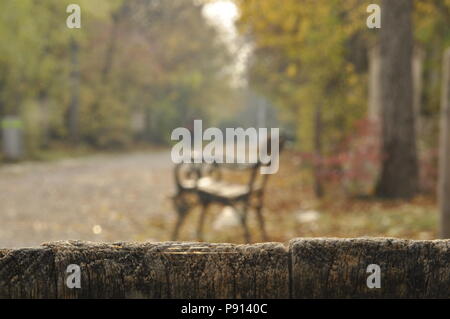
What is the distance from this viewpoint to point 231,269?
1578 millimetres

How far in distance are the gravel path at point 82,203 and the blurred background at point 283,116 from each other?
0.04 m

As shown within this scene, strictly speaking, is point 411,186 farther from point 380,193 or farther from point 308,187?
point 308,187

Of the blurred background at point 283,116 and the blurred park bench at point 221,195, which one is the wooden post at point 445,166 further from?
the blurred park bench at point 221,195

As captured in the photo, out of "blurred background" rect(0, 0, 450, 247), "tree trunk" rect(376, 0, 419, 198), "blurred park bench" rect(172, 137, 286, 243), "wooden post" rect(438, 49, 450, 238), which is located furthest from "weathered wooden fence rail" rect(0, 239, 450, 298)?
"tree trunk" rect(376, 0, 419, 198)

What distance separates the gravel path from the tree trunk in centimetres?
347

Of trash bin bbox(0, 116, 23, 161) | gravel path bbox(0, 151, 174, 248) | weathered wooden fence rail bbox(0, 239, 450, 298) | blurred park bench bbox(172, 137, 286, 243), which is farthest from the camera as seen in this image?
trash bin bbox(0, 116, 23, 161)

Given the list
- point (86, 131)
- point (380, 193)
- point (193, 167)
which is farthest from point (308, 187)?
point (86, 131)

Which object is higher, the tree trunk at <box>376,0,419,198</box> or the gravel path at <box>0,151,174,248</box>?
the tree trunk at <box>376,0,419,198</box>

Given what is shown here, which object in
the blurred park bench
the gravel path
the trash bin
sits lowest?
the gravel path

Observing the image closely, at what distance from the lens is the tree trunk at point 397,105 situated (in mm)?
8516

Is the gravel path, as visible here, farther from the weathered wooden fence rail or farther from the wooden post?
the weathered wooden fence rail

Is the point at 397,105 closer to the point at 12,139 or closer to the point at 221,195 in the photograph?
the point at 221,195

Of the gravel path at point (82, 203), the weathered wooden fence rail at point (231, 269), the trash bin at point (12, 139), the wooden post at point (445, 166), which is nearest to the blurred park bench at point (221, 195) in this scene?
the gravel path at point (82, 203)

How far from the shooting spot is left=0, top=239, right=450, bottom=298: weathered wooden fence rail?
155 cm
